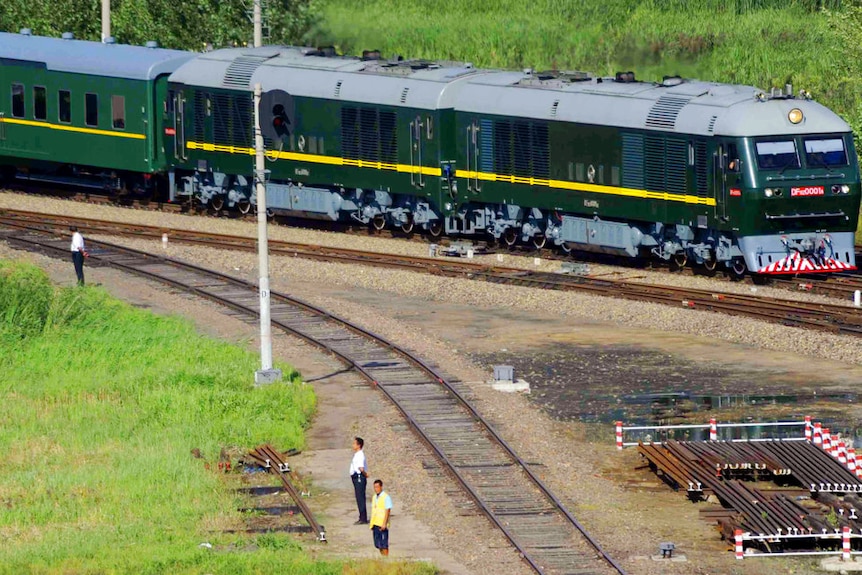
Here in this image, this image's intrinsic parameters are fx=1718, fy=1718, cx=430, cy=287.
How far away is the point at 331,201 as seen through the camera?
46031 millimetres

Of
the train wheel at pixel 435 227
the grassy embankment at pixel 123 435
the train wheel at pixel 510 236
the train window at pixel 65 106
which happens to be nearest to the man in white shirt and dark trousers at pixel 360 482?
the grassy embankment at pixel 123 435

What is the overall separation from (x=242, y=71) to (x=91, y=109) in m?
5.70

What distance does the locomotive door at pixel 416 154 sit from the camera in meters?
43.4

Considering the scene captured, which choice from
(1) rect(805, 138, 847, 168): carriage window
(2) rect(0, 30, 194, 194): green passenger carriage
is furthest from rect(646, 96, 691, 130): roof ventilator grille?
(2) rect(0, 30, 194, 194): green passenger carriage

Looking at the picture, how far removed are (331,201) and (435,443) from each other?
2164 centimetres

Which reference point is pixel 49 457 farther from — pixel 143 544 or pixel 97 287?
A: pixel 97 287

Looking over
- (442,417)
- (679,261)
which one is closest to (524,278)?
(679,261)

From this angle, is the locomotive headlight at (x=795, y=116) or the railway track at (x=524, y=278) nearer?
the railway track at (x=524, y=278)

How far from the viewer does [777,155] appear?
36.3 m

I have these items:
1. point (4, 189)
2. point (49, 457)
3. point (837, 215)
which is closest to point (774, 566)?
point (49, 457)

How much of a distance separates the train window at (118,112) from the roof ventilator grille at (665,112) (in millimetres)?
18097

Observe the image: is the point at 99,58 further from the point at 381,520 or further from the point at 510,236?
the point at 381,520

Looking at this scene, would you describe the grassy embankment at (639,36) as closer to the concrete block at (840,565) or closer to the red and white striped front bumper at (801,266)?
the red and white striped front bumper at (801,266)

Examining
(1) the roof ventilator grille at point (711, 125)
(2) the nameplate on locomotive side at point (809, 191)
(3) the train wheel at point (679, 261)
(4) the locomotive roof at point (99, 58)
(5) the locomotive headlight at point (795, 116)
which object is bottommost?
(3) the train wheel at point (679, 261)
